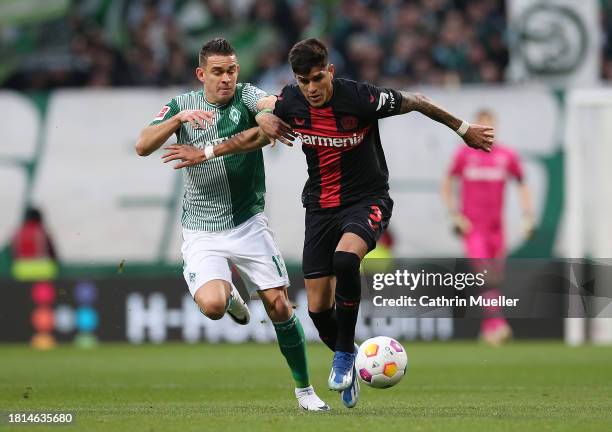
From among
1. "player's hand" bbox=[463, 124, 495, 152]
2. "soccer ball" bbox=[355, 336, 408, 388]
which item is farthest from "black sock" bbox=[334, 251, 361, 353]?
"player's hand" bbox=[463, 124, 495, 152]

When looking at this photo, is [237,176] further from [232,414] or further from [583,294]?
[583,294]

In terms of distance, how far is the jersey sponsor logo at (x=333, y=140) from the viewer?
323 inches

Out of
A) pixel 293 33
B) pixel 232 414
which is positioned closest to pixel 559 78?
pixel 293 33

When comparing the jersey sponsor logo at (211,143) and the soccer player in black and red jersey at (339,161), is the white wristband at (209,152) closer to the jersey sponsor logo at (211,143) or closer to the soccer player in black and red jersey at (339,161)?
the soccer player in black and red jersey at (339,161)

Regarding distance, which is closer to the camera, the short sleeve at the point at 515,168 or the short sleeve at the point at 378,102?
the short sleeve at the point at 378,102

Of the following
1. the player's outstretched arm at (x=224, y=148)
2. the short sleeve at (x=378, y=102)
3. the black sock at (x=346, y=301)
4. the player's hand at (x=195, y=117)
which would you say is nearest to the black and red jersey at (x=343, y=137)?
the short sleeve at (x=378, y=102)

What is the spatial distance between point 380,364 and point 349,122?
57.5 inches

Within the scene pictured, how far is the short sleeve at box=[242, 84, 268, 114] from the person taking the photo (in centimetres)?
855

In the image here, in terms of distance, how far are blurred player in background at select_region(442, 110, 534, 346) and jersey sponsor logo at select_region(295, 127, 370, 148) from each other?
6585mm

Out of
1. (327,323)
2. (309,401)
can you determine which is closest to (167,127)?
(327,323)

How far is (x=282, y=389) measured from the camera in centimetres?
997

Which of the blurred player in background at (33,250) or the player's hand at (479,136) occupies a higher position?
the player's hand at (479,136)

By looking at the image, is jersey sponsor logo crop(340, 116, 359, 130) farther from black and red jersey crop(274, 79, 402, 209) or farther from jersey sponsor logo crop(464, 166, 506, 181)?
jersey sponsor logo crop(464, 166, 506, 181)

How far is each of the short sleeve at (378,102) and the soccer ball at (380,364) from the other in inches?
54.4
